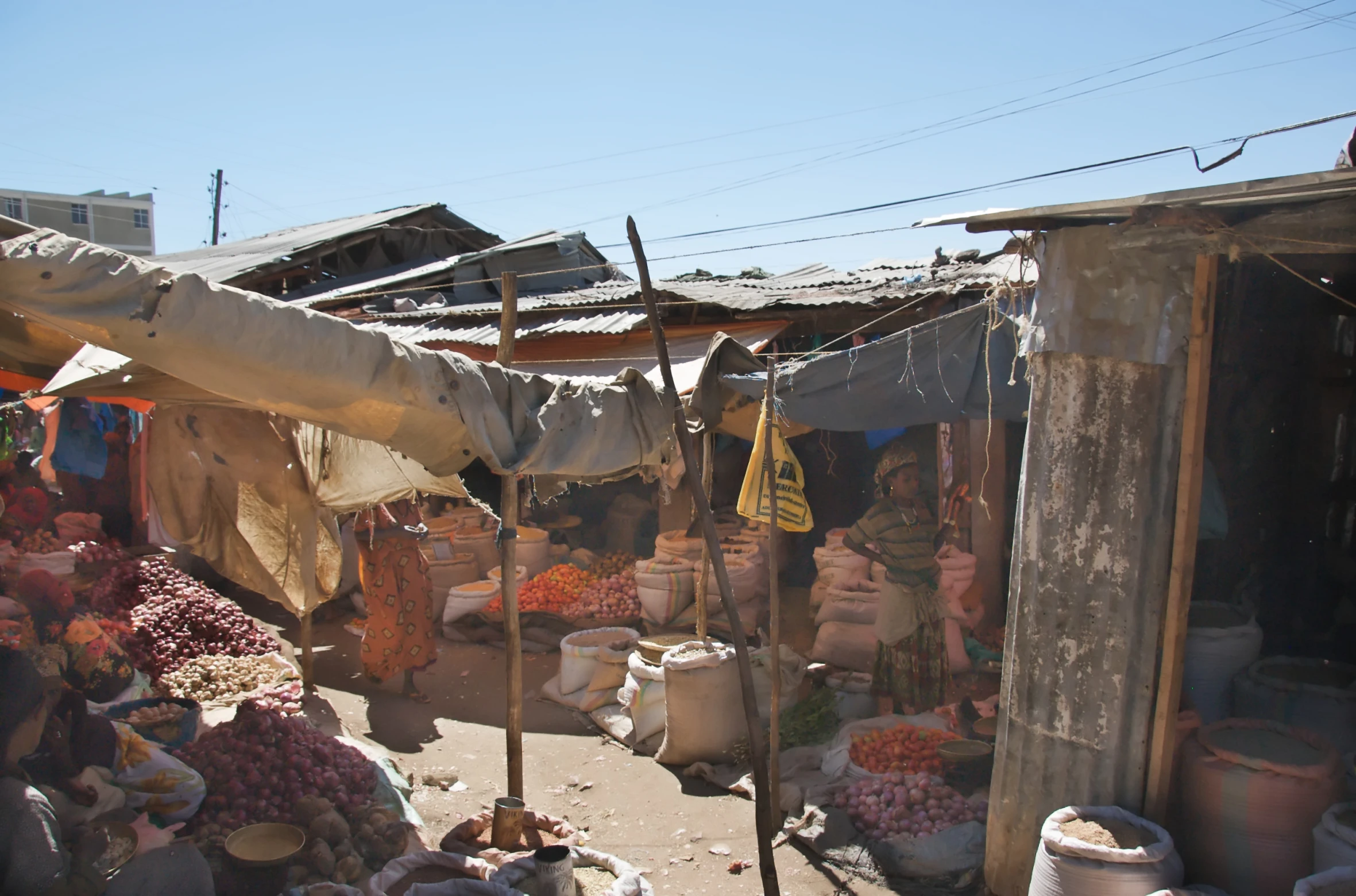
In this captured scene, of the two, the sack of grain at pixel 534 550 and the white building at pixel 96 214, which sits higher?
the white building at pixel 96 214

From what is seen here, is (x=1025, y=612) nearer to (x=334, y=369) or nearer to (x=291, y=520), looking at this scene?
(x=334, y=369)

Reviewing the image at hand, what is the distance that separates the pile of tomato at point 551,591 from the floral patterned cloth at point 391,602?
107 cm

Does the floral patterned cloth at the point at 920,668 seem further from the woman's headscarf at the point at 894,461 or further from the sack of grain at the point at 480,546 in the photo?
the sack of grain at the point at 480,546

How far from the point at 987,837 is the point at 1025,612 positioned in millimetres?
1209

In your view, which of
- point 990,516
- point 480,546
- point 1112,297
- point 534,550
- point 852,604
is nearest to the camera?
point 1112,297

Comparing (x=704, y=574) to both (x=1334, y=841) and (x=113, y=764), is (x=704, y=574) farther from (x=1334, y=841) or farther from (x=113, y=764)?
(x=1334, y=841)

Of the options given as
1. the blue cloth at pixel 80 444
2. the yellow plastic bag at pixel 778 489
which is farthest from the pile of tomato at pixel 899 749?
the blue cloth at pixel 80 444

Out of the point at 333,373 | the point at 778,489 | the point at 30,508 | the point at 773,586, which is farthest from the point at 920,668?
the point at 30,508

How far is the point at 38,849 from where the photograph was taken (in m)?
3.20

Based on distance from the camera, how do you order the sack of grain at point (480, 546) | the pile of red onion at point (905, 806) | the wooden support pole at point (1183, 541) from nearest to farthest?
the wooden support pole at point (1183, 541) → the pile of red onion at point (905, 806) → the sack of grain at point (480, 546)

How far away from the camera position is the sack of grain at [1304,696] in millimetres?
4676

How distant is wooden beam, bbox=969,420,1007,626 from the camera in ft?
26.5

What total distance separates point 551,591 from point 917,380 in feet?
16.6

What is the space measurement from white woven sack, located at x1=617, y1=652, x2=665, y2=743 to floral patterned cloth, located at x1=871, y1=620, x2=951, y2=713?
1.69 m
